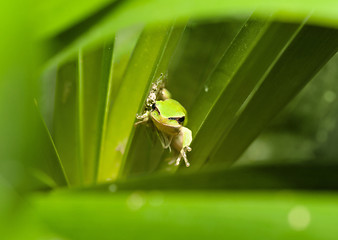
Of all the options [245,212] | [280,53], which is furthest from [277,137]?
[245,212]

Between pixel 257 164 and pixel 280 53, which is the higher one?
pixel 280 53

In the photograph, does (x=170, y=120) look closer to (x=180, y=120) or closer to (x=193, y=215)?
(x=180, y=120)

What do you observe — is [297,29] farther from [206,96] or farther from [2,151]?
[2,151]

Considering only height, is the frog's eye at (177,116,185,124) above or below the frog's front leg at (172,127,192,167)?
above

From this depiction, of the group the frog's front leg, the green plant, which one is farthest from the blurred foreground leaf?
the frog's front leg

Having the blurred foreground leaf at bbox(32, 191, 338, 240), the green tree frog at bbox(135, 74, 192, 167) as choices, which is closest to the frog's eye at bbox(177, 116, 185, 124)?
the green tree frog at bbox(135, 74, 192, 167)

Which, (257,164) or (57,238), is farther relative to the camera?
(257,164)

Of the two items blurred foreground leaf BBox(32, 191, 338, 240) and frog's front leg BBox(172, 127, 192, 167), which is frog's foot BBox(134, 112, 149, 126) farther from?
blurred foreground leaf BBox(32, 191, 338, 240)

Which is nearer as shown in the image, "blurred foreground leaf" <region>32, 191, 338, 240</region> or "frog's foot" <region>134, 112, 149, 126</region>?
"blurred foreground leaf" <region>32, 191, 338, 240</region>

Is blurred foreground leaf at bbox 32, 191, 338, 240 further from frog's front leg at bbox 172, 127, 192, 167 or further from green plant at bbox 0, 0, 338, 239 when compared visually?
frog's front leg at bbox 172, 127, 192, 167
